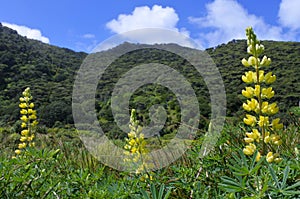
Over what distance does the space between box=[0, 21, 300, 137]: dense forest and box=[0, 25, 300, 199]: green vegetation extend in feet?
0.38

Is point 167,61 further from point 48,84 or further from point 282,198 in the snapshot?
point 282,198

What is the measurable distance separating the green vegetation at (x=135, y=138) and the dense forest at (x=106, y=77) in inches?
4.6

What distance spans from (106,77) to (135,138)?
36657 millimetres

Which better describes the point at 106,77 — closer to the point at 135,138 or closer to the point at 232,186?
the point at 135,138

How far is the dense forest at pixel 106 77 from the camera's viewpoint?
84.6ft

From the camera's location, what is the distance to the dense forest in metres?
25.8

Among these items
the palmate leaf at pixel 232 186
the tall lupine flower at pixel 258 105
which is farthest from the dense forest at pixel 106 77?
the palmate leaf at pixel 232 186

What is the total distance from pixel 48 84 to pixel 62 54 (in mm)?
22189

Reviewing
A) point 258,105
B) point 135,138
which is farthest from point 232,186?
point 135,138

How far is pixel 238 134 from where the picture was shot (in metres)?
2.55

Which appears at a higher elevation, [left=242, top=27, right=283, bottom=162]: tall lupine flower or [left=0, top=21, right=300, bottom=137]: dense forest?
[left=0, top=21, right=300, bottom=137]: dense forest

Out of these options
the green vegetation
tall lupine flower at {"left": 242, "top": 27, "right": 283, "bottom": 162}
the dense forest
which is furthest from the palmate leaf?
the dense forest

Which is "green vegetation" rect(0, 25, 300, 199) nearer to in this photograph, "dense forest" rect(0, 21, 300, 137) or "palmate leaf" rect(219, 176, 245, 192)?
"palmate leaf" rect(219, 176, 245, 192)

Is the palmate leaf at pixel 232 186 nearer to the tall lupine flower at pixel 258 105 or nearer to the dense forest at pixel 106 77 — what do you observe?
the tall lupine flower at pixel 258 105
